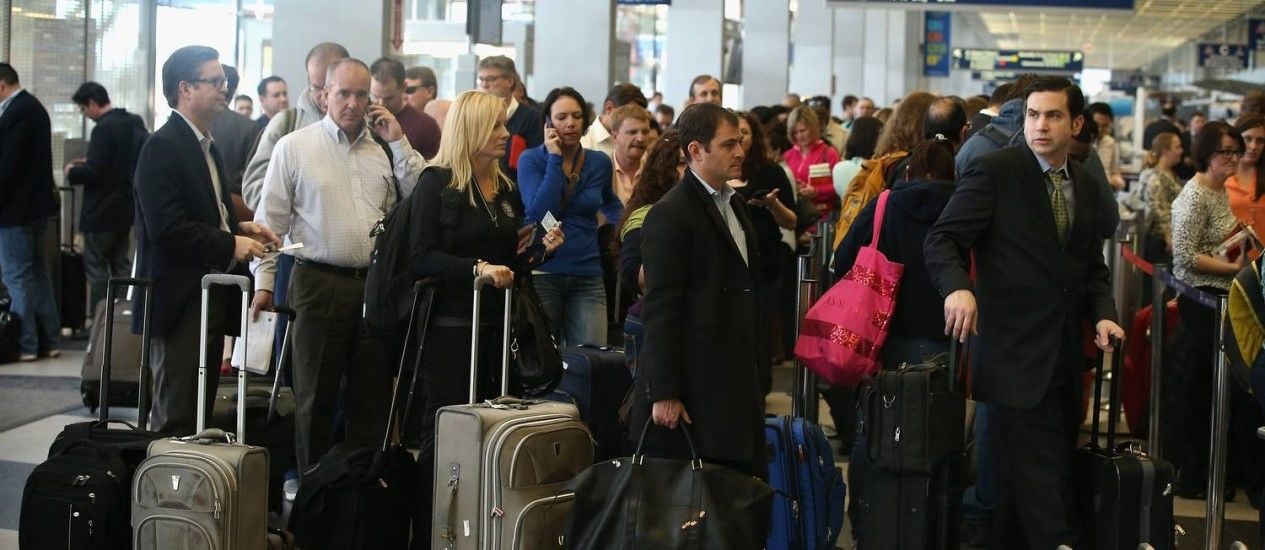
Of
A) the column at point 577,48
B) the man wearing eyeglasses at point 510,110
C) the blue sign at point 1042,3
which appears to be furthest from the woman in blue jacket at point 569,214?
the blue sign at point 1042,3

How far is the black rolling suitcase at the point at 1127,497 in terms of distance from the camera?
15.2 feet

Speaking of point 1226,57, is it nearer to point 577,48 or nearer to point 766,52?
point 766,52

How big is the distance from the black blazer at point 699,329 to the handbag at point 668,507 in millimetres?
251

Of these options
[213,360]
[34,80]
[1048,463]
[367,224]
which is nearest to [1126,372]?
[1048,463]

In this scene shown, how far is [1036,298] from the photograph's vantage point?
15.5 ft

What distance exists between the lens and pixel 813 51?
25.8m

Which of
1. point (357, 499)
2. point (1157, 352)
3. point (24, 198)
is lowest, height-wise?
point (357, 499)

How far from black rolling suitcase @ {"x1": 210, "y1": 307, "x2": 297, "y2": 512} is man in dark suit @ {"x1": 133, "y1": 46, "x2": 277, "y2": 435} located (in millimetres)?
370

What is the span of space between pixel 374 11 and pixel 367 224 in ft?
10.7

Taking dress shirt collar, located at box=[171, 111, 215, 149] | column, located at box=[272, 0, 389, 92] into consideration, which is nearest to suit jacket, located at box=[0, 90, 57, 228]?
column, located at box=[272, 0, 389, 92]

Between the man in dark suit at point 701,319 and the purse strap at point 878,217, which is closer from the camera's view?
the man in dark suit at point 701,319

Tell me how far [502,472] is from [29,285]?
635 cm

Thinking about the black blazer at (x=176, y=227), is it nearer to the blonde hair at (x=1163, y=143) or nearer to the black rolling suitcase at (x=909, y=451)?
the black rolling suitcase at (x=909, y=451)

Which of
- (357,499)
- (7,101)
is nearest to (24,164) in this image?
(7,101)
